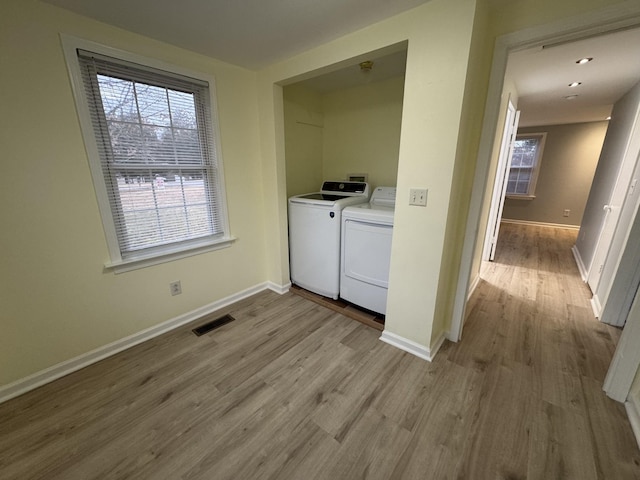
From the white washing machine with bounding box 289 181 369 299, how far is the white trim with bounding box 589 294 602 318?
2366 millimetres

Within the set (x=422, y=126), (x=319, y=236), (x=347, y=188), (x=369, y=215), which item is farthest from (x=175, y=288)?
(x=422, y=126)

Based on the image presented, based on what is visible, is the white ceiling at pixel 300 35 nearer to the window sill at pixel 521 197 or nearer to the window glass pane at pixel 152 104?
the window glass pane at pixel 152 104

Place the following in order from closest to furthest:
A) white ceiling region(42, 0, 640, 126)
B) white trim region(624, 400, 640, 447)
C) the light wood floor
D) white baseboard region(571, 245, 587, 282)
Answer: the light wood floor → white trim region(624, 400, 640, 447) → white ceiling region(42, 0, 640, 126) → white baseboard region(571, 245, 587, 282)

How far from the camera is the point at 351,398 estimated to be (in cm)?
152

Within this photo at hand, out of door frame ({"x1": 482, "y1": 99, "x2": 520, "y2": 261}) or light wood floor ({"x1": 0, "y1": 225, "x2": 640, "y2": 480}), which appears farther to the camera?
door frame ({"x1": 482, "y1": 99, "x2": 520, "y2": 261})

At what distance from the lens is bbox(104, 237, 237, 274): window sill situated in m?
1.81

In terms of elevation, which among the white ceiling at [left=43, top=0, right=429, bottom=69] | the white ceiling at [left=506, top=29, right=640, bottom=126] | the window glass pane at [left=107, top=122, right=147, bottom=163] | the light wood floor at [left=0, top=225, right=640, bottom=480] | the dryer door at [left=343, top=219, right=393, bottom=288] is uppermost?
the white ceiling at [left=506, top=29, right=640, bottom=126]

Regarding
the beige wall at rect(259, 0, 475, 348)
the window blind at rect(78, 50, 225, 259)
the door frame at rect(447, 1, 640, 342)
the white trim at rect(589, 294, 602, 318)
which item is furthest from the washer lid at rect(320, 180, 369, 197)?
the white trim at rect(589, 294, 602, 318)

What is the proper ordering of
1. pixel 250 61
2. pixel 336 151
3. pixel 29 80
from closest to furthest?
pixel 29 80
pixel 250 61
pixel 336 151

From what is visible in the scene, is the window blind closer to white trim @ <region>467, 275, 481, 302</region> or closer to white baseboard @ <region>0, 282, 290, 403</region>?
white baseboard @ <region>0, 282, 290, 403</region>

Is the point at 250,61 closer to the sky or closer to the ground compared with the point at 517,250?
closer to the sky

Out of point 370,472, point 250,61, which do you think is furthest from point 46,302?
point 250,61

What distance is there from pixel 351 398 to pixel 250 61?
2649mm

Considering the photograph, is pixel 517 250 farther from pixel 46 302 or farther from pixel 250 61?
pixel 46 302
